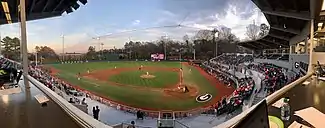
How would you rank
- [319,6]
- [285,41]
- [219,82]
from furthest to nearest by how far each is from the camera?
[285,41], [319,6], [219,82]

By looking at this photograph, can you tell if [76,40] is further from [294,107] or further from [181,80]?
[294,107]

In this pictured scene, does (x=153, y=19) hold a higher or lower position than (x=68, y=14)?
higher

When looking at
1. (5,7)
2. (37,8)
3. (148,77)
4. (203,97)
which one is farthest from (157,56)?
(5,7)

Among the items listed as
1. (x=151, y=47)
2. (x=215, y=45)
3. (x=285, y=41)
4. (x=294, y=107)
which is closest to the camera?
(x=294, y=107)

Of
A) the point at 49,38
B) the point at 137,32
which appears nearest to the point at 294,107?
the point at 49,38

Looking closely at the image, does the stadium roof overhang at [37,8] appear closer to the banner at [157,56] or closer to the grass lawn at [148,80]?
the banner at [157,56]

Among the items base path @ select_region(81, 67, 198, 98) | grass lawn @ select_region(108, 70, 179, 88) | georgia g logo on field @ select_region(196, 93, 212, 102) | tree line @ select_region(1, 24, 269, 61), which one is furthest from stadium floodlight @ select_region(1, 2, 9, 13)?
georgia g logo on field @ select_region(196, 93, 212, 102)
